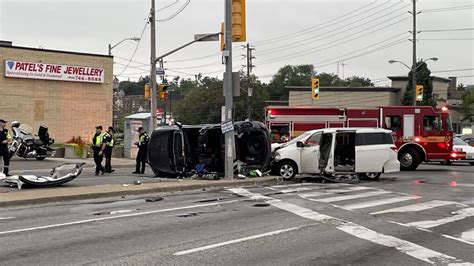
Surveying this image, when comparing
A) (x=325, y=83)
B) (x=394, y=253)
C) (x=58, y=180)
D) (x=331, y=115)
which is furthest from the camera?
(x=325, y=83)

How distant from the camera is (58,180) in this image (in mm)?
13945

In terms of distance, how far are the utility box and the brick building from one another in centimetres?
965

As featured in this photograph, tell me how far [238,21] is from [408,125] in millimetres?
10641

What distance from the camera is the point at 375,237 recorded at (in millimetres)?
8156

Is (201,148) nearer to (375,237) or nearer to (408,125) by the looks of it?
(375,237)

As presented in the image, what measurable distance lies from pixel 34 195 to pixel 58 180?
193 centimetres

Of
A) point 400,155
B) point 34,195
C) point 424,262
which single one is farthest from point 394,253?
point 400,155

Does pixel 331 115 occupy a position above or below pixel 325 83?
below

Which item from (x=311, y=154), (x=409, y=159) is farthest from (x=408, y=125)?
(x=311, y=154)

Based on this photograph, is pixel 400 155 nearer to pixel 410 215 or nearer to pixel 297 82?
pixel 410 215

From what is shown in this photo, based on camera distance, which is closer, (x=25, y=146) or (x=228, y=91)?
(x=228, y=91)

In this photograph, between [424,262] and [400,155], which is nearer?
[424,262]

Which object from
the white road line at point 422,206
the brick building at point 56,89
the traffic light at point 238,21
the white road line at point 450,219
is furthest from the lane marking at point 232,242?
Result: the brick building at point 56,89

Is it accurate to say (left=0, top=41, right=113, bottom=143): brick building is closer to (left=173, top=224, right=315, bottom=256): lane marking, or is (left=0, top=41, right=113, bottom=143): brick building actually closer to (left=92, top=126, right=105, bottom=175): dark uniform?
(left=92, top=126, right=105, bottom=175): dark uniform
